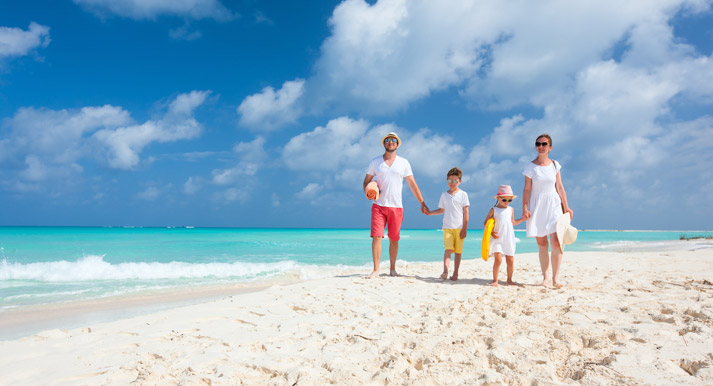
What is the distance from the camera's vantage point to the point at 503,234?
207 inches

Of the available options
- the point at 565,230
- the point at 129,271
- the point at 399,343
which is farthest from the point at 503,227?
the point at 129,271

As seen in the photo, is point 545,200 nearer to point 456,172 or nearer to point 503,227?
point 503,227

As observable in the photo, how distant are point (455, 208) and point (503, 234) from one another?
33.9 inches

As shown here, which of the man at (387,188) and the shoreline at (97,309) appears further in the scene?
the man at (387,188)

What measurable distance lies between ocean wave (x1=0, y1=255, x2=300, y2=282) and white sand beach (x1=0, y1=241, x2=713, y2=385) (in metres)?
5.22

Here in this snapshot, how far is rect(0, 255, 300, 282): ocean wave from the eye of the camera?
880cm

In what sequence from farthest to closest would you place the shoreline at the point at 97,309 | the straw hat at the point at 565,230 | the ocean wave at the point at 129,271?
the ocean wave at the point at 129,271 → the straw hat at the point at 565,230 → the shoreline at the point at 97,309

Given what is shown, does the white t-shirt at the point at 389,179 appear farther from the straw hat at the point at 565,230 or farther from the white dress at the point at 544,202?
the straw hat at the point at 565,230

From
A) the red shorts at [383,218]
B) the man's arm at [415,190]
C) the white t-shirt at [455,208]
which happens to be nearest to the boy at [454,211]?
the white t-shirt at [455,208]

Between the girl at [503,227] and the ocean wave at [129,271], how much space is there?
5.80 meters

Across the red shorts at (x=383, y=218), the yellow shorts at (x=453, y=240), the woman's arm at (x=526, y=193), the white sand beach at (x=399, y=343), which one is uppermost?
the woman's arm at (x=526, y=193)

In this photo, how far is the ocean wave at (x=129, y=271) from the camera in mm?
8801

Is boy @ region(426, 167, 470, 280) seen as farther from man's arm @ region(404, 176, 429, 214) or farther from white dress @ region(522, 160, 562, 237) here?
white dress @ region(522, 160, 562, 237)

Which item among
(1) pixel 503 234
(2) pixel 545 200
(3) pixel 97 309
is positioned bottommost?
(3) pixel 97 309
